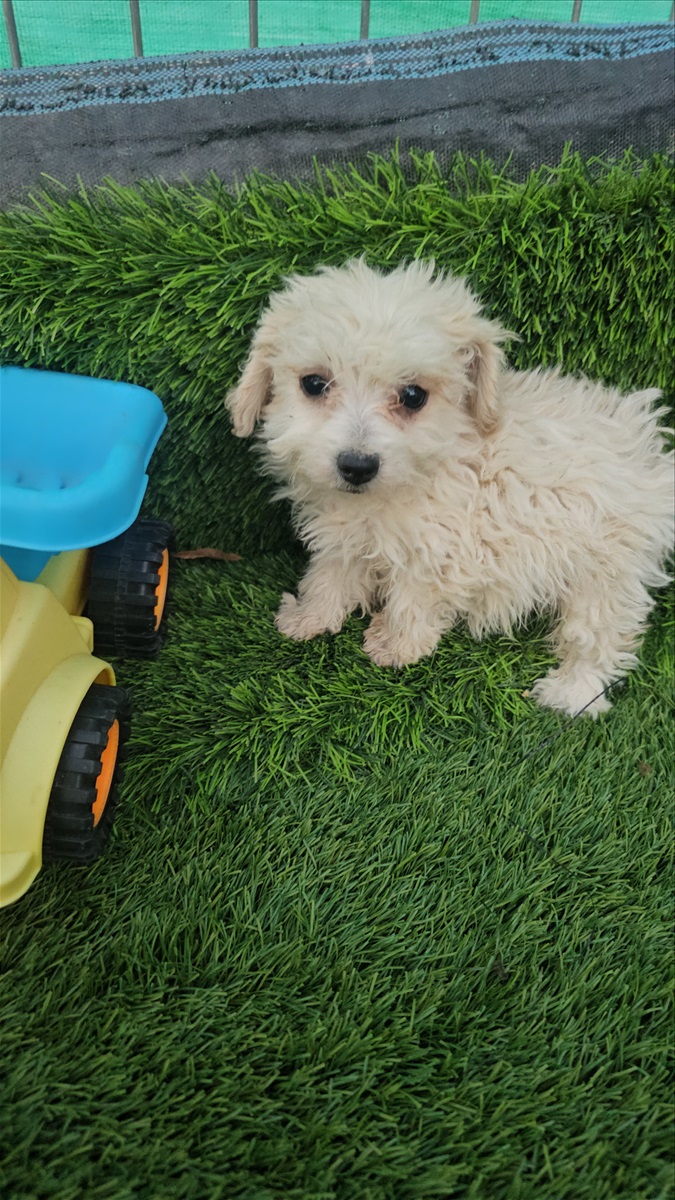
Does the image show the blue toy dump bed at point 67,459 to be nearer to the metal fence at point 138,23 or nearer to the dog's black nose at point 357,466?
the dog's black nose at point 357,466

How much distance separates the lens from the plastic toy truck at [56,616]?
4.55ft

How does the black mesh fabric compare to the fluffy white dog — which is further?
the black mesh fabric

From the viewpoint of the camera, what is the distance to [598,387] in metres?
2.12

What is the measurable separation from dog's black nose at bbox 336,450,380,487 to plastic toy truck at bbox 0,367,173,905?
423mm

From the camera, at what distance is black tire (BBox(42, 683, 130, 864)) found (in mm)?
1486

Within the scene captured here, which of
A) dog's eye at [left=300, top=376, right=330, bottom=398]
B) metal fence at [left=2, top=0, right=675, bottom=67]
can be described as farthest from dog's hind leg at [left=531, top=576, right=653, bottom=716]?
metal fence at [left=2, top=0, right=675, bottom=67]

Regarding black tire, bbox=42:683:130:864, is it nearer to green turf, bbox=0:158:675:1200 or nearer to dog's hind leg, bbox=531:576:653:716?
green turf, bbox=0:158:675:1200

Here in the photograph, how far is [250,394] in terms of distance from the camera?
74.8 inches

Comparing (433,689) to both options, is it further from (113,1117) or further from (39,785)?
(113,1117)

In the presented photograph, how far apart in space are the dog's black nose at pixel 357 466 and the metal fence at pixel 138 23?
1.37m

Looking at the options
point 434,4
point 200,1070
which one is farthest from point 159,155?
point 200,1070

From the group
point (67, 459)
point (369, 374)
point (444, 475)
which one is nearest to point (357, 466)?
point (369, 374)

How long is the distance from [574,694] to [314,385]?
3.58 feet

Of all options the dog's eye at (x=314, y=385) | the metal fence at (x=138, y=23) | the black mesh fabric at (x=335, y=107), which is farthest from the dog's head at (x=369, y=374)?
the metal fence at (x=138, y=23)
